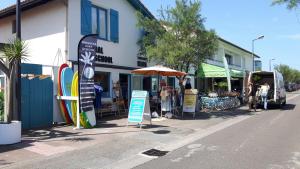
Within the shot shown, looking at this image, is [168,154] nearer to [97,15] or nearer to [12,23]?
[97,15]

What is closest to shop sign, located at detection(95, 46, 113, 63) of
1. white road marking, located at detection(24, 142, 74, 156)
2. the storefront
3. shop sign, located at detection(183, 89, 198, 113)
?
shop sign, located at detection(183, 89, 198, 113)

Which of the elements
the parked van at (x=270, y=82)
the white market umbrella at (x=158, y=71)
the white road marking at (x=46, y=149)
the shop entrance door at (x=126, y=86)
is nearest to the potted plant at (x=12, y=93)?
the white road marking at (x=46, y=149)

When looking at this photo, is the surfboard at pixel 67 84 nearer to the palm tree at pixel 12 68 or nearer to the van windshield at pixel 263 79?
the palm tree at pixel 12 68

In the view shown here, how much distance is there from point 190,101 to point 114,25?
5.25m

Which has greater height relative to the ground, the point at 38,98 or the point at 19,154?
the point at 38,98

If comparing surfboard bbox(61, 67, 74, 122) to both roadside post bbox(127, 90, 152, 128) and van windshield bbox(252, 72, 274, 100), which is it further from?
van windshield bbox(252, 72, 274, 100)

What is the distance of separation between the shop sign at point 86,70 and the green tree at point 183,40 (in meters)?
4.90

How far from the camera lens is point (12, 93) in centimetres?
985

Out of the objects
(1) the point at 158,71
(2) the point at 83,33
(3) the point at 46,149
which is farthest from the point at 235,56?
(3) the point at 46,149

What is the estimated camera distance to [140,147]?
30.9 ft

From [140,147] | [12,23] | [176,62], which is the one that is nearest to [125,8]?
[176,62]

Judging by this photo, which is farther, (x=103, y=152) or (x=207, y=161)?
(x=103, y=152)

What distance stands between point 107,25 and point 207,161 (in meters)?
11.0

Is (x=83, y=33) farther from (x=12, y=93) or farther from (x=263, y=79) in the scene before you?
(x=263, y=79)
